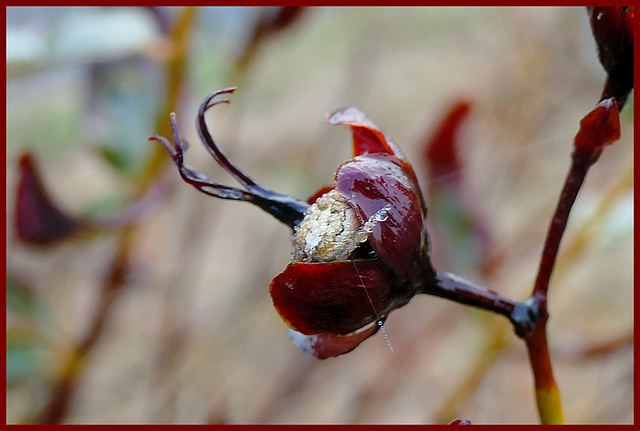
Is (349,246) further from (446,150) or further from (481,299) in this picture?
(446,150)

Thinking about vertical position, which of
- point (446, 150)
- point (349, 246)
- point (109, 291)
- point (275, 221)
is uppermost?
point (349, 246)

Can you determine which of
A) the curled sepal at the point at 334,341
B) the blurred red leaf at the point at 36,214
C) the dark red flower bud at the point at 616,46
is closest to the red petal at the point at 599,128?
the dark red flower bud at the point at 616,46

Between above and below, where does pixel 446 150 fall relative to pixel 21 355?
above

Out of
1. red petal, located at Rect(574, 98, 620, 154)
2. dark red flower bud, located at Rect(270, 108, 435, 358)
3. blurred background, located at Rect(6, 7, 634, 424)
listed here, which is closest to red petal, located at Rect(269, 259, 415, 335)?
dark red flower bud, located at Rect(270, 108, 435, 358)

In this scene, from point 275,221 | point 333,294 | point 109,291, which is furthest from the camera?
point 275,221

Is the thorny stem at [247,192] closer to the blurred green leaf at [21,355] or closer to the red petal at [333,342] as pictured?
the red petal at [333,342]

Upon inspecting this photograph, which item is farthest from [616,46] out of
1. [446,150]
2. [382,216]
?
[446,150]

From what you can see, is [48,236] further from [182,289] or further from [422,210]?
[422,210]
